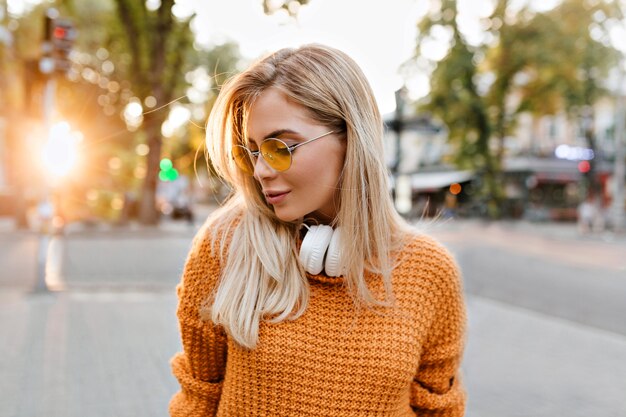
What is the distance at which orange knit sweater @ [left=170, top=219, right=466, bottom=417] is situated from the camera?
158cm

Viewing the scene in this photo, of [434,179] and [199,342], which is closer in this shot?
[199,342]

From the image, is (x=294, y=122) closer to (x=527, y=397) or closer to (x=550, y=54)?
(x=527, y=397)

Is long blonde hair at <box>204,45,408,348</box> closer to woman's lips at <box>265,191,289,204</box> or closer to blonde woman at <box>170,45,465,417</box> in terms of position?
blonde woman at <box>170,45,465,417</box>

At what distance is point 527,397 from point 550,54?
26925 millimetres

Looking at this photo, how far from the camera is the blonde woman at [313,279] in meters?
1.57

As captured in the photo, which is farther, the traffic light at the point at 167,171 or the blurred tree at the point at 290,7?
the traffic light at the point at 167,171

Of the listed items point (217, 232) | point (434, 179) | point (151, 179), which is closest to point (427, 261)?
point (217, 232)

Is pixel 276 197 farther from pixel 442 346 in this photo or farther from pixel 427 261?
pixel 442 346

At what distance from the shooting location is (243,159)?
1.75 m

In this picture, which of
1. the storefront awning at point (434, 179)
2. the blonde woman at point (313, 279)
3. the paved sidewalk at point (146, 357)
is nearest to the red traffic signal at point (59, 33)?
the paved sidewalk at point (146, 357)

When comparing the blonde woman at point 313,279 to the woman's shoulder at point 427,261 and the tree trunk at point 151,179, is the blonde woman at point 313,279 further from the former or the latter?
the tree trunk at point 151,179

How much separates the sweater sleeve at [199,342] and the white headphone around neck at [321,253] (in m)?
Answer: 0.25

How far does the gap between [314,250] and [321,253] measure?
20 mm

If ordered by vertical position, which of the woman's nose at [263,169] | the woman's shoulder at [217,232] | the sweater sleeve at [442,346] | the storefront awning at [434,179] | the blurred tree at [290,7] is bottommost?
the storefront awning at [434,179]
